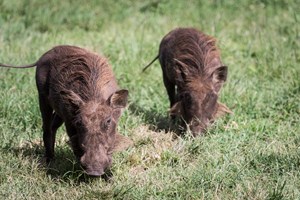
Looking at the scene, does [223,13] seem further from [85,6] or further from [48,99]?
[48,99]

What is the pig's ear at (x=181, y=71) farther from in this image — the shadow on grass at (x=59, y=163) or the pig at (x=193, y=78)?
the shadow on grass at (x=59, y=163)

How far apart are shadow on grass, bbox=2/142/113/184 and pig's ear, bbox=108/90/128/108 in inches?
22.3

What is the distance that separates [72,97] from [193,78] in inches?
62.3

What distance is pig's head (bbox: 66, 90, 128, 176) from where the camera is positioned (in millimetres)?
4727

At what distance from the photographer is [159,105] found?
7086mm

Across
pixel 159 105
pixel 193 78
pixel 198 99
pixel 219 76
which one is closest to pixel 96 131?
pixel 198 99

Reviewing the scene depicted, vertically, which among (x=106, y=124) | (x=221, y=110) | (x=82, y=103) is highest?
(x=82, y=103)

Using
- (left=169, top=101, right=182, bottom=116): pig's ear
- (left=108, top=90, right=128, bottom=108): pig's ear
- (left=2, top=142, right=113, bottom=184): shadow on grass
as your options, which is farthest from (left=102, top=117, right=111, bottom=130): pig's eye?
(left=169, top=101, right=182, bottom=116): pig's ear

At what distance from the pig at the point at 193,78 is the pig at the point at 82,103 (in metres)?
1.01

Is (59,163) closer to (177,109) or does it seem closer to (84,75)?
(84,75)

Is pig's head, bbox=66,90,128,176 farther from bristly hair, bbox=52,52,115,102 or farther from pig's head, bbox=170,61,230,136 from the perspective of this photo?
pig's head, bbox=170,61,230,136

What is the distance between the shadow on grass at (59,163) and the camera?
5.15 meters

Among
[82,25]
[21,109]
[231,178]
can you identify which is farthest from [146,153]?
[82,25]

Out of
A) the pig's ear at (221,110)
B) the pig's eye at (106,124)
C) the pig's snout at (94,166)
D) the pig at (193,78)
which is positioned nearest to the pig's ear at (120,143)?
the pig's eye at (106,124)
